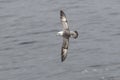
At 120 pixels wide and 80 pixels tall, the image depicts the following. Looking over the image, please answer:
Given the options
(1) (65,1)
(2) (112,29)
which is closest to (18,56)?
(2) (112,29)

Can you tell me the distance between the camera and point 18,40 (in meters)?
56.7

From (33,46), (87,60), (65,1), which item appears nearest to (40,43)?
(33,46)

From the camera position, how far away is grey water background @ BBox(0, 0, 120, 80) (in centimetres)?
5109

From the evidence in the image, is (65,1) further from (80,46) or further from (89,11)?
(80,46)

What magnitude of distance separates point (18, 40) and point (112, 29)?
8.38m

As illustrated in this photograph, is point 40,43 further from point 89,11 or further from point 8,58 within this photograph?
point 89,11

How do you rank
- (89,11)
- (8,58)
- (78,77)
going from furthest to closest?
1. (89,11)
2. (8,58)
3. (78,77)

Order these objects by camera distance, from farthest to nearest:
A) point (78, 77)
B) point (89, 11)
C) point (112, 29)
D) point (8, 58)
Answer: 1. point (89, 11)
2. point (112, 29)
3. point (8, 58)
4. point (78, 77)

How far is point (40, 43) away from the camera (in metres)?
56.1

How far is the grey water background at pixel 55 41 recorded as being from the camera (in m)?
51.1

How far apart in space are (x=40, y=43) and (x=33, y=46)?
33.3 inches

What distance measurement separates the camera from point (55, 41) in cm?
5638

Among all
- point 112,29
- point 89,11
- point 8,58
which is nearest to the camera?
point 8,58

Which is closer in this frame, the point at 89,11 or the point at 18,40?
the point at 18,40
